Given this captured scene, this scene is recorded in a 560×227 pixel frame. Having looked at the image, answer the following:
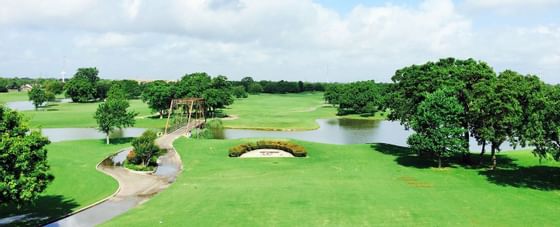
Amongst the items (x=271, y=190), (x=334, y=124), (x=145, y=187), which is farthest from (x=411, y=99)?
(x=334, y=124)

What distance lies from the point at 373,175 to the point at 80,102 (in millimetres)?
149517

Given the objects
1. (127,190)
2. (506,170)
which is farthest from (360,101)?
(127,190)

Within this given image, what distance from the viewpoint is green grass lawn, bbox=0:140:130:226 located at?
32.4 metres

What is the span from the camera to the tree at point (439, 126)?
45.2 m

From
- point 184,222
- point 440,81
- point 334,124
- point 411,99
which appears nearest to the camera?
point 184,222

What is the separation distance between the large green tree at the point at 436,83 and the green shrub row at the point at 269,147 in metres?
14.1

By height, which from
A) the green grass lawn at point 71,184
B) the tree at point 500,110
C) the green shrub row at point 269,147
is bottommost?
the green grass lawn at point 71,184

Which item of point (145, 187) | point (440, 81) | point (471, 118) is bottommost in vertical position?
point (145, 187)

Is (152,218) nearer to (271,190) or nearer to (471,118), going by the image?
(271,190)

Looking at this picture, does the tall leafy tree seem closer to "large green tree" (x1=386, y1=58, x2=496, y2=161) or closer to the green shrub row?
"large green tree" (x1=386, y1=58, x2=496, y2=161)

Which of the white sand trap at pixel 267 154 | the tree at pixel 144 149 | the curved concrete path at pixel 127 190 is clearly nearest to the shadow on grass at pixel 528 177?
the white sand trap at pixel 267 154

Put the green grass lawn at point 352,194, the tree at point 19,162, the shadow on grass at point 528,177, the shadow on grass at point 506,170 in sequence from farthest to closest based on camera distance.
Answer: the shadow on grass at point 506,170
the shadow on grass at point 528,177
the green grass lawn at point 352,194
the tree at point 19,162

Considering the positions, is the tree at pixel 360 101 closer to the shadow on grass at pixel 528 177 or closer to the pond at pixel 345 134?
the pond at pixel 345 134

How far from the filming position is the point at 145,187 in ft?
132
